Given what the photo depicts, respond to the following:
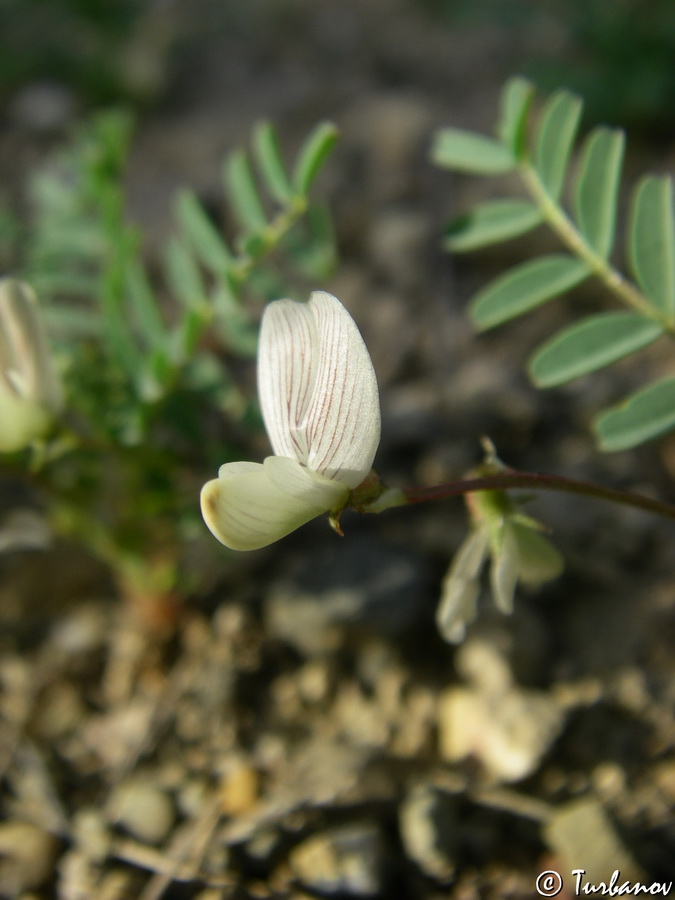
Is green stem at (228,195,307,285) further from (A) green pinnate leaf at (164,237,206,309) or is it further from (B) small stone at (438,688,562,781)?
(B) small stone at (438,688,562,781)

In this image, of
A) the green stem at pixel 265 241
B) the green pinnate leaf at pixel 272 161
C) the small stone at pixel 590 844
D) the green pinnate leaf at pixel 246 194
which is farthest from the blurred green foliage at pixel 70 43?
the small stone at pixel 590 844

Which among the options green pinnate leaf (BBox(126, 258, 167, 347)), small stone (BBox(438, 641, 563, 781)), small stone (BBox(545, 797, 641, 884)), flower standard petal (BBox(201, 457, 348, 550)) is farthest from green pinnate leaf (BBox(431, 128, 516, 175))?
small stone (BBox(545, 797, 641, 884))

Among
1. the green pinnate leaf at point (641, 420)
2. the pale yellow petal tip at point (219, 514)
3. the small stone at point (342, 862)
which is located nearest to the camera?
the pale yellow petal tip at point (219, 514)

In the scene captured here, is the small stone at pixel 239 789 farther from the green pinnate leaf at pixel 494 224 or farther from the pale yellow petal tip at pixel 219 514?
the green pinnate leaf at pixel 494 224

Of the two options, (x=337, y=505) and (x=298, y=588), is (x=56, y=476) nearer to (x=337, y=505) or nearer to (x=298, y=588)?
(x=298, y=588)

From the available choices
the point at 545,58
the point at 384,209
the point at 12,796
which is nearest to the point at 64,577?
the point at 12,796
